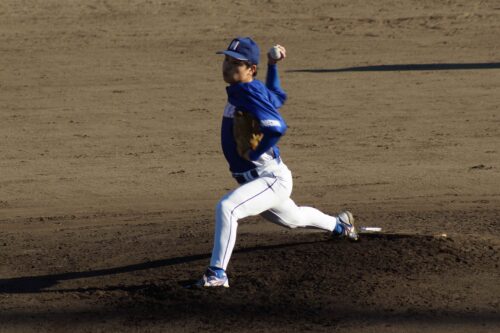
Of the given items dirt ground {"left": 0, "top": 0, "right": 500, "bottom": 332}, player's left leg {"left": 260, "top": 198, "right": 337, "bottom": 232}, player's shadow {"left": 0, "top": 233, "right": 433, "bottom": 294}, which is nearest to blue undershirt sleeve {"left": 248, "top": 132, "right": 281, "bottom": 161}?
player's left leg {"left": 260, "top": 198, "right": 337, "bottom": 232}

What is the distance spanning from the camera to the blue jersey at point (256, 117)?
17.9 ft

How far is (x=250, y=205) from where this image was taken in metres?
5.64

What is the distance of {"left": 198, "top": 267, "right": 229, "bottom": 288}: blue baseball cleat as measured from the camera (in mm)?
5668

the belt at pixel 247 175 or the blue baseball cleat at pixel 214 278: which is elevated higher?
the belt at pixel 247 175

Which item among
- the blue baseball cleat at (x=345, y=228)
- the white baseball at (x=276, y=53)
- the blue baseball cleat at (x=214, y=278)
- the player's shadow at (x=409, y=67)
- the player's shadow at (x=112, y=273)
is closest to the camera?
the blue baseball cleat at (x=214, y=278)

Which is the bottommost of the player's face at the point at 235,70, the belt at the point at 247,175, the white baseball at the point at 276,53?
the belt at the point at 247,175

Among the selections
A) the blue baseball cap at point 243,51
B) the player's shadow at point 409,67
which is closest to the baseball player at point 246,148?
the blue baseball cap at point 243,51

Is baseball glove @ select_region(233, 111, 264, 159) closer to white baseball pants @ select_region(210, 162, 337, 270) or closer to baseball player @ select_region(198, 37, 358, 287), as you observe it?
baseball player @ select_region(198, 37, 358, 287)

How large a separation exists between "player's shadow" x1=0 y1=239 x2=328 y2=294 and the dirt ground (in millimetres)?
21

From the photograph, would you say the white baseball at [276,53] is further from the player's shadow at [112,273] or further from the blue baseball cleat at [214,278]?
the player's shadow at [112,273]

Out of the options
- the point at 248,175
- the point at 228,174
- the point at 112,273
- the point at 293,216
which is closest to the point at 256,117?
the point at 248,175

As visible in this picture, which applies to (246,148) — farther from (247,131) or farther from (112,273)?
(112,273)

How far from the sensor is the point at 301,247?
6.60 meters

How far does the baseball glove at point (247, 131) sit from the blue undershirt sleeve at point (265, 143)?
4cm
